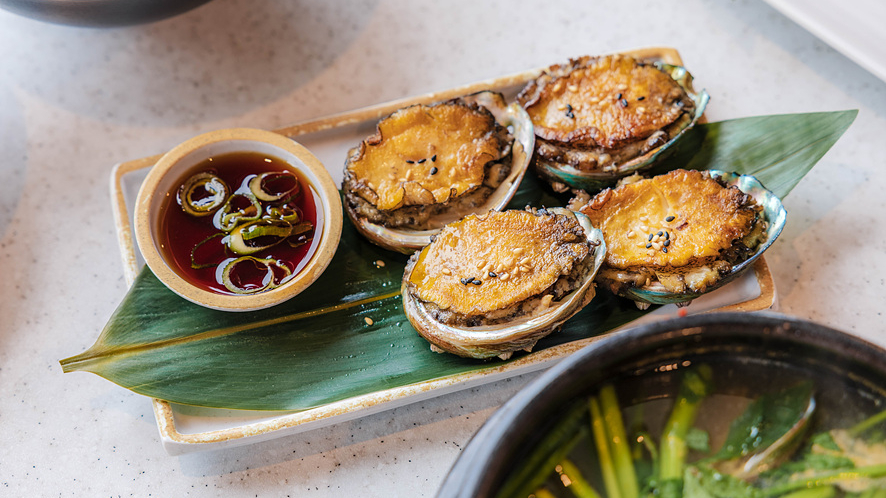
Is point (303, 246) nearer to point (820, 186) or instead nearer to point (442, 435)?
point (442, 435)

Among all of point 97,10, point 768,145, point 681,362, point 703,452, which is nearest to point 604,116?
point 768,145

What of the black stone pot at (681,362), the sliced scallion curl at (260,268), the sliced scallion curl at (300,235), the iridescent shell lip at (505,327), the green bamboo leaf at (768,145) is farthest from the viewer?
the green bamboo leaf at (768,145)

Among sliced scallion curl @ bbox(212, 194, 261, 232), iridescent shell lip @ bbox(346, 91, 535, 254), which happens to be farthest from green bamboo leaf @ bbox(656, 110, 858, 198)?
sliced scallion curl @ bbox(212, 194, 261, 232)

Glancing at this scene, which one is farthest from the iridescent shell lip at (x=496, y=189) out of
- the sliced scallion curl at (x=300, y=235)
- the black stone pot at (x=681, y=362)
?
the black stone pot at (x=681, y=362)

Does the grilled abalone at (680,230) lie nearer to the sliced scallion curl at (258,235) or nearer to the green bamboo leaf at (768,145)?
the green bamboo leaf at (768,145)

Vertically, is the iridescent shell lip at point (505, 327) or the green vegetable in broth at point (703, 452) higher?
the green vegetable in broth at point (703, 452)

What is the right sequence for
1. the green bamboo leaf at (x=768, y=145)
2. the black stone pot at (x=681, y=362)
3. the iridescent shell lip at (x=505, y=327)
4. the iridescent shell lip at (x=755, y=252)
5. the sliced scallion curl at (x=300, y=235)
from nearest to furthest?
the black stone pot at (x=681, y=362) < the iridescent shell lip at (x=505, y=327) < the iridescent shell lip at (x=755, y=252) < the sliced scallion curl at (x=300, y=235) < the green bamboo leaf at (x=768, y=145)
